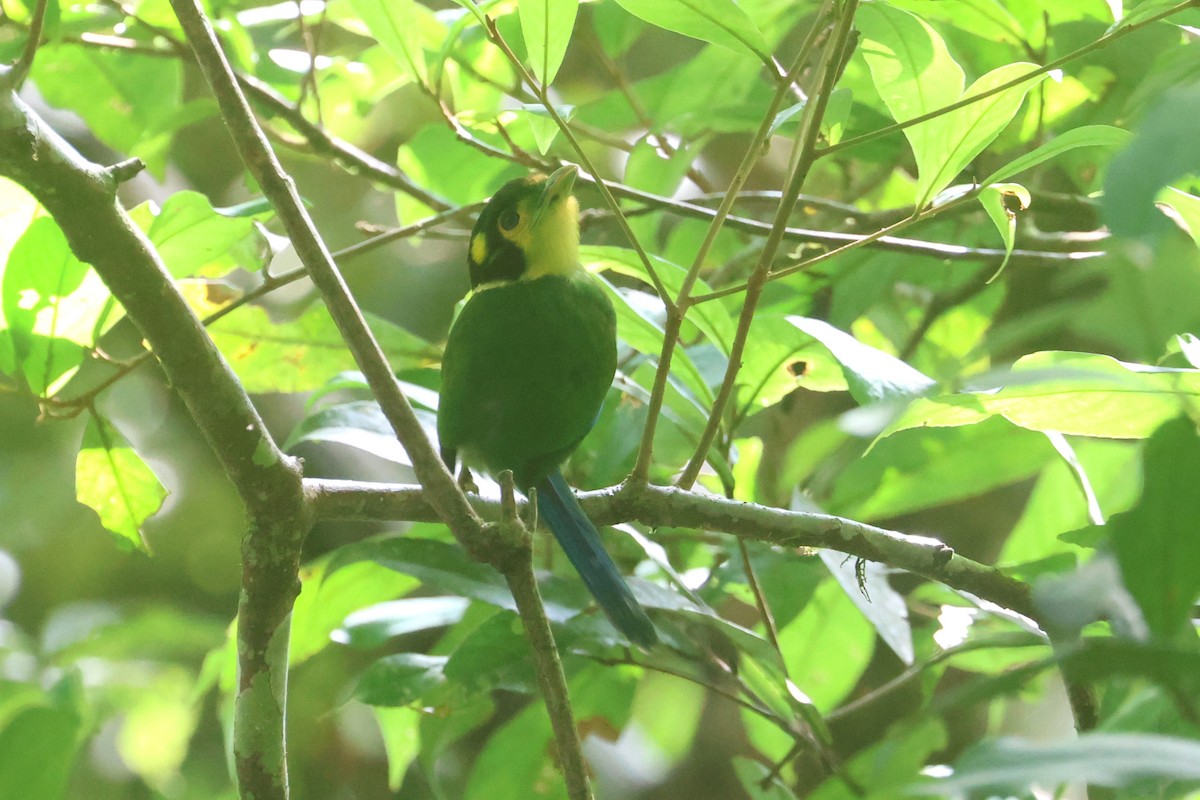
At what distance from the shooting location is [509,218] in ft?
5.61

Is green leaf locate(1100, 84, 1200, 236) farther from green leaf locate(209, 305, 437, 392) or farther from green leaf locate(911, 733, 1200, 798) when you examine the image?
green leaf locate(209, 305, 437, 392)

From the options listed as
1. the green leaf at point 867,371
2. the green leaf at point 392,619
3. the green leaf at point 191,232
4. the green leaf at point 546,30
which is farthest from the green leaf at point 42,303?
the green leaf at point 867,371

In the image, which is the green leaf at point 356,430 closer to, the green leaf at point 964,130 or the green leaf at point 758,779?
the green leaf at point 758,779

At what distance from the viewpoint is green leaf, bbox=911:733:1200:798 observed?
0.46 metres

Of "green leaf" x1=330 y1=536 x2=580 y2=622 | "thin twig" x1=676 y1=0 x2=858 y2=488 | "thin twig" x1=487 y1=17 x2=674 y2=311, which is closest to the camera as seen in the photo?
"thin twig" x1=676 y1=0 x2=858 y2=488

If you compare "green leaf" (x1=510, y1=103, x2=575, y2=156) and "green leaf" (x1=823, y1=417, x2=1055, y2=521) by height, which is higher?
"green leaf" (x1=510, y1=103, x2=575, y2=156)

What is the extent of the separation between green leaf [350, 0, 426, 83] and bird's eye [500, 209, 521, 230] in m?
0.25

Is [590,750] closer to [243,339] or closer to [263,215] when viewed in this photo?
[243,339]

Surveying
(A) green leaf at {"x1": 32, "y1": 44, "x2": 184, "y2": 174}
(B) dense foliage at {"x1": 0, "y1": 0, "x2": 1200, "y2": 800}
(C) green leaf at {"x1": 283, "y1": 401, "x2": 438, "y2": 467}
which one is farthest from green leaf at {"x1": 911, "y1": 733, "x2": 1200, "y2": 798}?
(A) green leaf at {"x1": 32, "y1": 44, "x2": 184, "y2": 174}

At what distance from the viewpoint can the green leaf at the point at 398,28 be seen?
1.50 meters

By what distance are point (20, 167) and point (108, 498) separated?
0.58m

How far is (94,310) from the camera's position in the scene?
4.78 feet

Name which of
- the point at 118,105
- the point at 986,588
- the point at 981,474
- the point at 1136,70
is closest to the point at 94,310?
the point at 118,105

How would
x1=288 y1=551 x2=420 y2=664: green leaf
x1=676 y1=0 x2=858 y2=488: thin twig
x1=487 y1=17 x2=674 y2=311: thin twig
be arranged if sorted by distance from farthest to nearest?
x1=288 y1=551 x2=420 y2=664: green leaf, x1=487 y1=17 x2=674 y2=311: thin twig, x1=676 y1=0 x2=858 y2=488: thin twig
